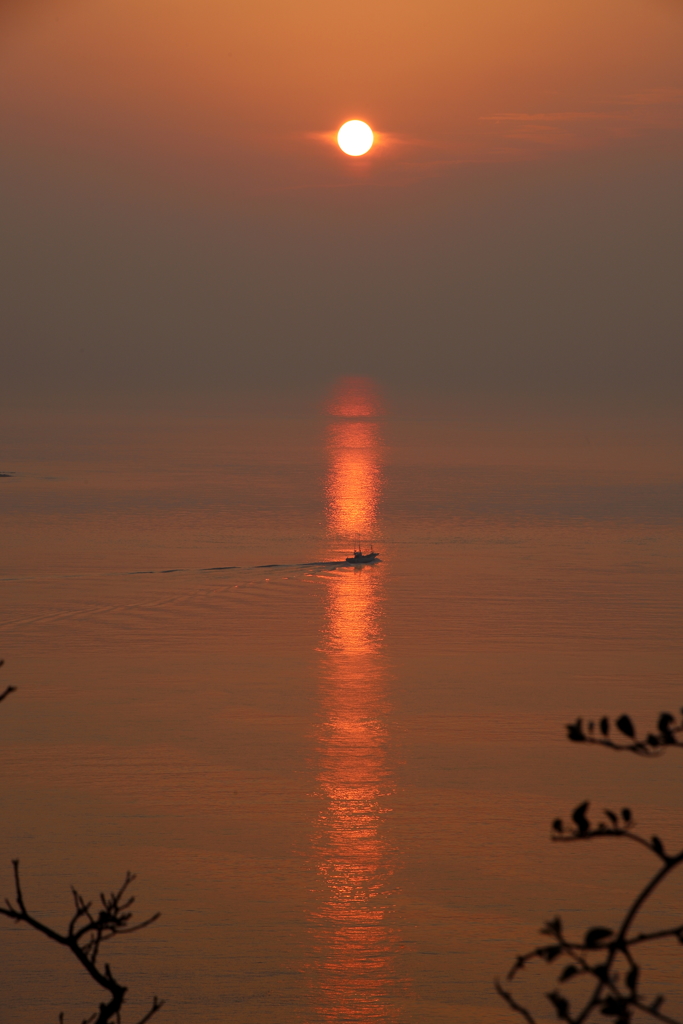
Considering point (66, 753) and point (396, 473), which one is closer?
point (66, 753)

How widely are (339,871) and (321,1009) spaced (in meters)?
6.90

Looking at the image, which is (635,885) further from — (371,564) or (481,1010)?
(371,564)

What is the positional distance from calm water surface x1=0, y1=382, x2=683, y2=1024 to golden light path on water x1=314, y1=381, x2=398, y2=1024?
10cm

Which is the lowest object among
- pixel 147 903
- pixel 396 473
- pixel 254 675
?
pixel 147 903

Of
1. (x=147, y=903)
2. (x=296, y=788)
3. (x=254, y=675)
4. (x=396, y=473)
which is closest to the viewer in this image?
(x=147, y=903)

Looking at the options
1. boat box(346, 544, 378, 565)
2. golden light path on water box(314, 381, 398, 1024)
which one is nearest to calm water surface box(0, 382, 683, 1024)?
golden light path on water box(314, 381, 398, 1024)

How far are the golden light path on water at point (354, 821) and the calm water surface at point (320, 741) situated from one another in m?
0.10

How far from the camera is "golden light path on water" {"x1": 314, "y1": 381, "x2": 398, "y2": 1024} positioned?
3053cm

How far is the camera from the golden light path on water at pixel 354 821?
3053 cm

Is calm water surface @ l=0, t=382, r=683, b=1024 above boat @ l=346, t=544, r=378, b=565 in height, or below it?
below

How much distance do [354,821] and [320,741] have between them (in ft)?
25.0

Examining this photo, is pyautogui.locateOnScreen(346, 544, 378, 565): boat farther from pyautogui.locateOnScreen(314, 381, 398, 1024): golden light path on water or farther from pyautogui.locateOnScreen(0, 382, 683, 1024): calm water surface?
pyautogui.locateOnScreen(314, 381, 398, 1024): golden light path on water

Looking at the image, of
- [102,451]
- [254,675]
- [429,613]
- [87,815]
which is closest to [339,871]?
[87,815]

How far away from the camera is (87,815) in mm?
38562
